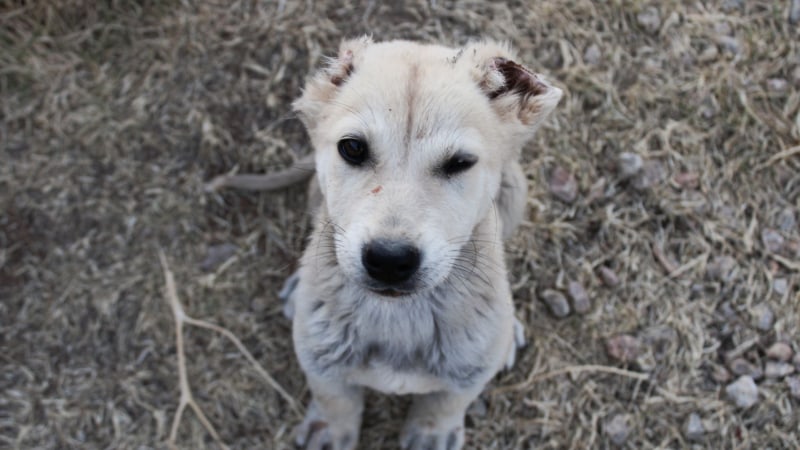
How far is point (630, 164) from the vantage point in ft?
15.7

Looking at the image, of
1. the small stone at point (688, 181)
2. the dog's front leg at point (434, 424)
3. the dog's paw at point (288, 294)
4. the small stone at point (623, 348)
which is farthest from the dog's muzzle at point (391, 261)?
the small stone at point (688, 181)

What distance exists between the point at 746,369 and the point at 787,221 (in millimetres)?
1042

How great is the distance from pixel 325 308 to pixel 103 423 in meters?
2.04

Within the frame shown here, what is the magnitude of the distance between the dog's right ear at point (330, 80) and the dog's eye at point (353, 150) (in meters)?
0.30

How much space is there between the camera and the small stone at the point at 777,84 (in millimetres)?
4957

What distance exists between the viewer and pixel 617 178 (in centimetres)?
483

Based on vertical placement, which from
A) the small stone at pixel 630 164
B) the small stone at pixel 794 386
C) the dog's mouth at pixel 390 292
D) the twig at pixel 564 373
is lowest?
the twig at pixel 564 373

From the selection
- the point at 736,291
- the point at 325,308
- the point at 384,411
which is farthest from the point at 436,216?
the point at 736,291

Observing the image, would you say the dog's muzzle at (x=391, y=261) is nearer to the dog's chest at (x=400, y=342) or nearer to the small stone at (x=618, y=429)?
the dog's chest at (x=400, y=342)

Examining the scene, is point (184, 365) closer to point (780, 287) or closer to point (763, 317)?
point (763, 317)

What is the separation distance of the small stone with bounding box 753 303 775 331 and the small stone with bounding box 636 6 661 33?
6.61ft

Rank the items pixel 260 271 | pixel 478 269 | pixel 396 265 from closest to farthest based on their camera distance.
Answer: pixel 396 265
pixel 478 269
pixel 260 271

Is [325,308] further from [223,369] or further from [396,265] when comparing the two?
[223,369]

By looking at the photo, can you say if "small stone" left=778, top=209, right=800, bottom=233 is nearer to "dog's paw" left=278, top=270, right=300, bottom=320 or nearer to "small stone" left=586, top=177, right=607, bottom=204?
"small stone" left=586, top=177, right=607, bottom=204
